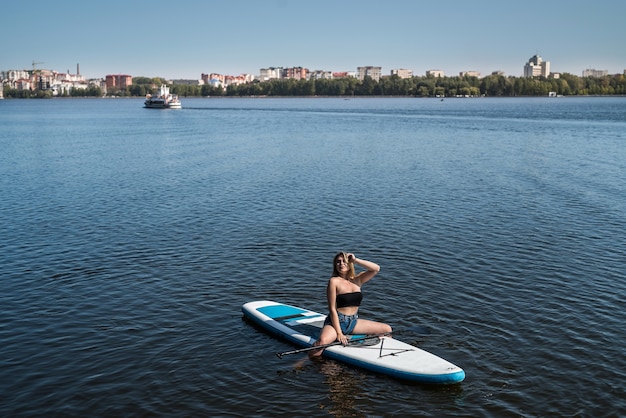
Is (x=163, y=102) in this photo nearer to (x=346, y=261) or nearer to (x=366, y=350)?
(x=346, y=261)

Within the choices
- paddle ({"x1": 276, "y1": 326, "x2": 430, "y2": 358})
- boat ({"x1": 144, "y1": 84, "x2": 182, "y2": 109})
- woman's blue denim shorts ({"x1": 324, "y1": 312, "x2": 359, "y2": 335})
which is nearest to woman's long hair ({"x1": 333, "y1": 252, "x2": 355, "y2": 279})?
woman's blue denim shorts ({"x1": 324, "y1": 312, "x2": 359, "y2": 335})

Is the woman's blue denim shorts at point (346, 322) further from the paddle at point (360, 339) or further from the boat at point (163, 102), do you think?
the boat at point (163, 102)

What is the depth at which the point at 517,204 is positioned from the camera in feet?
109

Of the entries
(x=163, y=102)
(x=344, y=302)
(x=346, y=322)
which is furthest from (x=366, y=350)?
(x=163, y=102)

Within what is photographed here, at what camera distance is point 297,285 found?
2000cm

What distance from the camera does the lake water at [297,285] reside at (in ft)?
43.2

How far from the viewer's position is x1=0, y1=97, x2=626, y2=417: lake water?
13.2m

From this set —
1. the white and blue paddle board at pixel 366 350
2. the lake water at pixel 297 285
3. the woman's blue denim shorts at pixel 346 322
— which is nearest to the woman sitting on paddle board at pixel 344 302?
the woman's blue denim shorts at pixel 346 322

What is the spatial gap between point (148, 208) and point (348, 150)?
32.6 m

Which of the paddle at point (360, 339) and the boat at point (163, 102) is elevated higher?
the boat at point (163, 102)

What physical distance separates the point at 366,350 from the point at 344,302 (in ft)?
3.93

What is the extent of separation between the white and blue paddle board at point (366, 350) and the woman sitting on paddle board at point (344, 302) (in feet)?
0.77

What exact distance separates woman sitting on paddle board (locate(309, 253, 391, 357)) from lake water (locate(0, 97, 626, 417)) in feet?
2.40

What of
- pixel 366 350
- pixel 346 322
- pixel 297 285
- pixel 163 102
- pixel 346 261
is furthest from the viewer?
pixel 163 102
